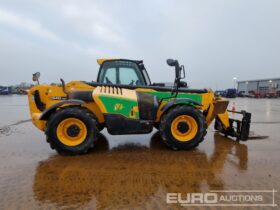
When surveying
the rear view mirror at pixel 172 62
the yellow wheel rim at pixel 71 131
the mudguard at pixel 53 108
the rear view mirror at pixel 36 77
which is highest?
the rear view mirror at pixel 172 62

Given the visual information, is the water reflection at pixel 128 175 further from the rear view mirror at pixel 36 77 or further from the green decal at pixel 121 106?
the rear view mirror at pixel 36 77

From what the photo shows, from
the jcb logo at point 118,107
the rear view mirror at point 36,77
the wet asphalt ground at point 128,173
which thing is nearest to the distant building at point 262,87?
the wet asphalt ground at point 128,173

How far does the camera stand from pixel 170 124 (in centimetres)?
565

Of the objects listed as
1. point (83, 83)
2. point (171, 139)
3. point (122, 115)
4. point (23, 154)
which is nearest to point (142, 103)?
point (122, 115)

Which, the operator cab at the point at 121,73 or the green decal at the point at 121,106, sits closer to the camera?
the green decal at the point at 121,106

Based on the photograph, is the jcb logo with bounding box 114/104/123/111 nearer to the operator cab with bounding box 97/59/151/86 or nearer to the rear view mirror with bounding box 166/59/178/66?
the operator cab with bounding box 97/59/151/86

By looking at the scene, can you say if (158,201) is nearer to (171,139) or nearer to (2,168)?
(171,139)

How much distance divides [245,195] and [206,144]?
3.06 meters

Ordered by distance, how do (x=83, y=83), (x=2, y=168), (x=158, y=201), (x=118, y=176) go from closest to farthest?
(x=158, y=201) < (x=118, y=176) < (x=2, y=168) < (x=83, y=83)

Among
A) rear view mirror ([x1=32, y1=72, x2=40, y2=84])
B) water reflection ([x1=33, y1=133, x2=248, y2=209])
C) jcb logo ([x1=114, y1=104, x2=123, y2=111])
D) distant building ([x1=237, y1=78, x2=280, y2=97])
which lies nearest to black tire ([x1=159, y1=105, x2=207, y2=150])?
water reflection ([x1=33, y1=133, x2=248, y2=209])

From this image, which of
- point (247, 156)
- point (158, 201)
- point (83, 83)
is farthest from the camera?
point (83, 83)

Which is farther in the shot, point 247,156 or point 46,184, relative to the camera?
point 247,156

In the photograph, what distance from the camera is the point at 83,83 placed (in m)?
6.37

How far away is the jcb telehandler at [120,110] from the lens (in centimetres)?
548
